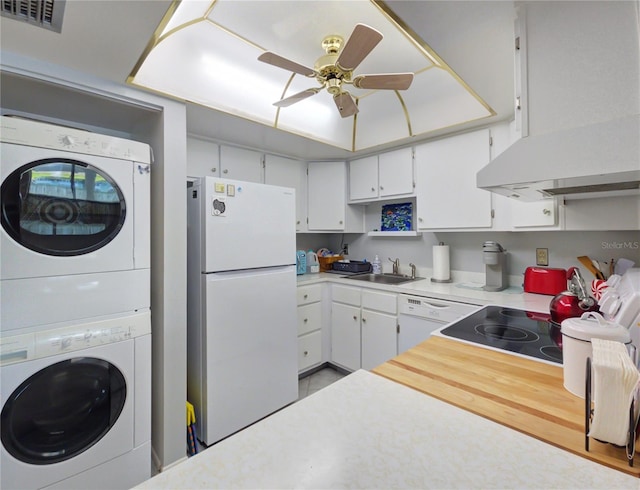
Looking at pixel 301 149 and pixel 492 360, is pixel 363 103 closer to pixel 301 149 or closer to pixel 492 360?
pixel 301 149

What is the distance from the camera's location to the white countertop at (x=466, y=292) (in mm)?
1808

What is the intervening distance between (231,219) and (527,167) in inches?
Answer: 62.4

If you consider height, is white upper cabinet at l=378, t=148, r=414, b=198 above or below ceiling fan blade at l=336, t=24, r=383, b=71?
below

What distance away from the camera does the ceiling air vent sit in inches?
38.9

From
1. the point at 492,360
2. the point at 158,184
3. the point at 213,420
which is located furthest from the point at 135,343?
the point at 492,360

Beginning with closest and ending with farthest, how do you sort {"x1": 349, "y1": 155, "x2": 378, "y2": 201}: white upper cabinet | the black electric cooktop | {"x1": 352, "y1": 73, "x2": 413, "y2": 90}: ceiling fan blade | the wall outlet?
1. the black electric cooktop
2. {"x1": 352, "y1": 73, "x2": 413, "y2": 90}: ceiling fan blade
3. the wall outlet
4. {"x1": 349, "y1": 155, "x2": 378, "y2": 201}: white upper cabinet

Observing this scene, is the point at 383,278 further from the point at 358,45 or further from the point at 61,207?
the point at 61,207

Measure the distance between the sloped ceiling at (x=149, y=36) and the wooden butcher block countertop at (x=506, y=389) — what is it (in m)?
1.28

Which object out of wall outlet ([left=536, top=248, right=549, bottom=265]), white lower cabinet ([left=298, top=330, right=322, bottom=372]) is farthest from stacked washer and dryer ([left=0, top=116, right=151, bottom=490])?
wall outlet ([left=536, top=248, right=549, bottom=265])

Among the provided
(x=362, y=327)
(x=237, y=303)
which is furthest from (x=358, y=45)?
(x=362, y=327)

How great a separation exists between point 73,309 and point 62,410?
0.43 m

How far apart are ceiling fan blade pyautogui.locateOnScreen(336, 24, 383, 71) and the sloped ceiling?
0.13 metres

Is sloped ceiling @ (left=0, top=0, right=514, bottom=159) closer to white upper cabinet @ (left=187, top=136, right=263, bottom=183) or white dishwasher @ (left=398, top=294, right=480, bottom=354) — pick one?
white upper cabinet @ (left=187, top=136, right=263, bottom=183)

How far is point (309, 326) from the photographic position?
2674 mm
